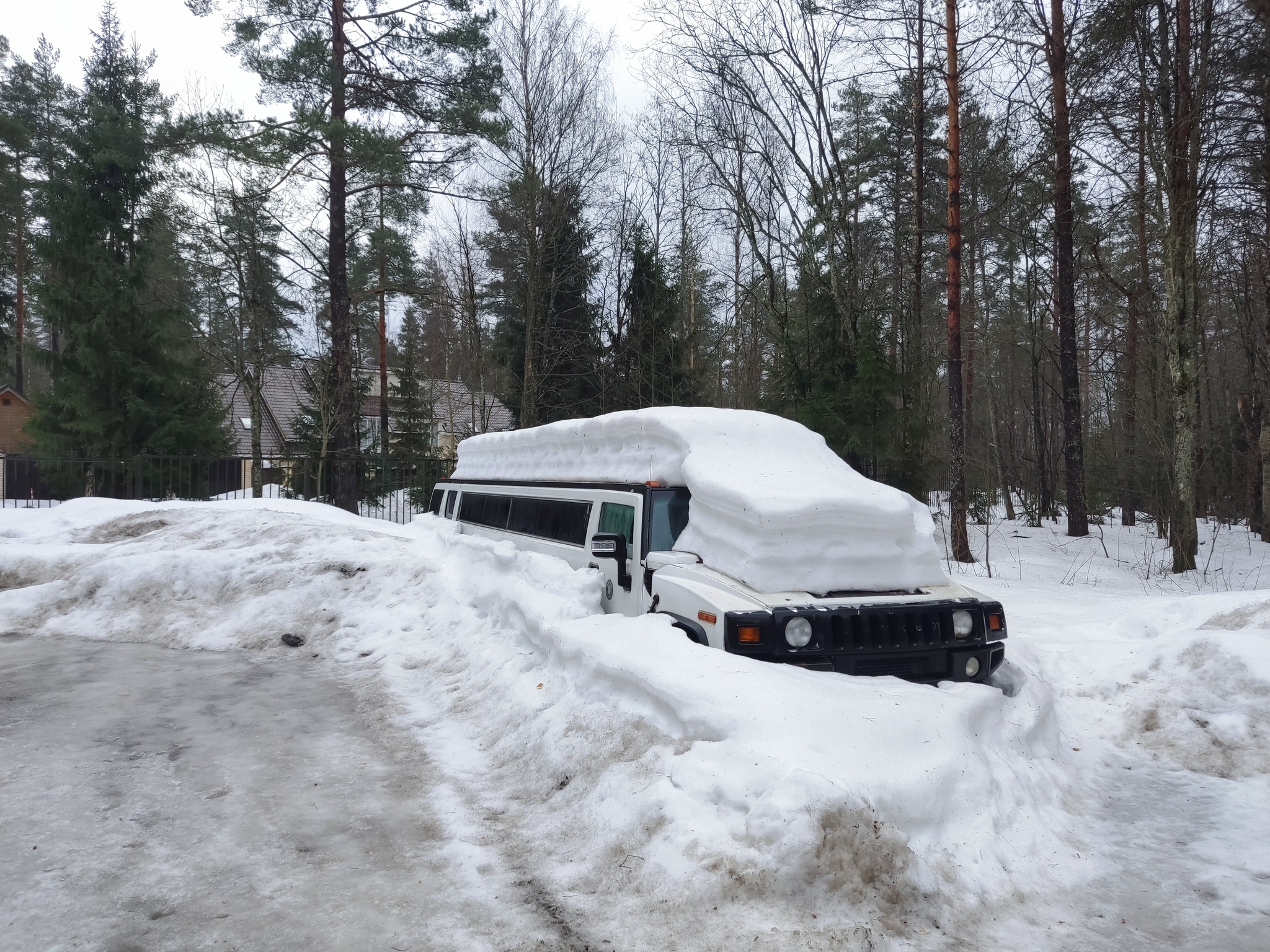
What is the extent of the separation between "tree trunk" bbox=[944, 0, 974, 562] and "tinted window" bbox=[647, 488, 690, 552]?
431 inches

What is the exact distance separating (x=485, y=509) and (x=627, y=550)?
410 centimetres

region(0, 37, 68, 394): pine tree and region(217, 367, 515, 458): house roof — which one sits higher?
region(0, 37, 68, 394): pine tree

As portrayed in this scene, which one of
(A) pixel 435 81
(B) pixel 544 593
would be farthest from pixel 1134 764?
(A) pixel 435 81

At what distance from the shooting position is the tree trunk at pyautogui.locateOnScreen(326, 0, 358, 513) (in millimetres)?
19656

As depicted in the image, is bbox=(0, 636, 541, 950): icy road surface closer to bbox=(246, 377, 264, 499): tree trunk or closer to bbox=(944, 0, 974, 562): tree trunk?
bbox=(246, 377, 264, 499): tree trunk

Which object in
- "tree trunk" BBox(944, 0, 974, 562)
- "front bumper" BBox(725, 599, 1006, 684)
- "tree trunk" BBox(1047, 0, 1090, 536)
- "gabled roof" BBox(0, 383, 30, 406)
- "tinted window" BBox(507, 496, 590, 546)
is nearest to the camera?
"front bumper" BBox(725, 599, 1006, 684)

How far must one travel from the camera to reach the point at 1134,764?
5.55m

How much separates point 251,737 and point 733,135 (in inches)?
841

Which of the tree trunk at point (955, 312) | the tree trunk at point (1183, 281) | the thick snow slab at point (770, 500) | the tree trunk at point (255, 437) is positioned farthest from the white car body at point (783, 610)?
the tree trunk at point (255, 437)

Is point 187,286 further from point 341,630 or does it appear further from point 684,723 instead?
point 684,723

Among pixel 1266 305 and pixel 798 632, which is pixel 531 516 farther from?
pixel 1266 305

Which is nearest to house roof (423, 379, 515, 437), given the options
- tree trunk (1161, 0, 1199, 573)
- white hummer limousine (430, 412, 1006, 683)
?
tree trunk (1161, 0, 1199, 573)

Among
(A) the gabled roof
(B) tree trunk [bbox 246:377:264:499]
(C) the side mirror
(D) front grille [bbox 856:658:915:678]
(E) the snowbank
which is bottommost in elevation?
(E) the snowbank

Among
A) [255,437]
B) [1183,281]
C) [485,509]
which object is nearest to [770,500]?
[485,509]
